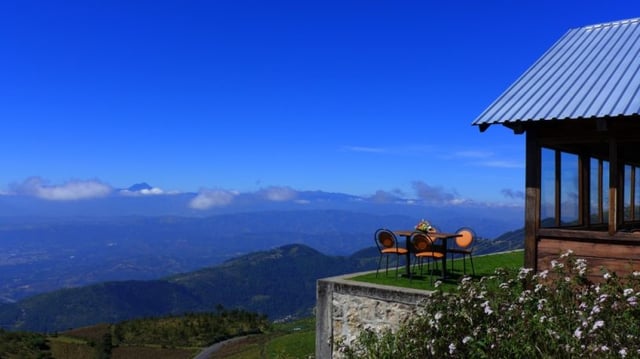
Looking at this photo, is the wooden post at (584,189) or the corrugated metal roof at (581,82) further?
the wooden post at (584,189)

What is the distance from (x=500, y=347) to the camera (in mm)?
6504

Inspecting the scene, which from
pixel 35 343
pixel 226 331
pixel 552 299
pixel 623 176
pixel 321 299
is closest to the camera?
pixel 552 299

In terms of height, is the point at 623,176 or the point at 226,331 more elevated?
the point at 623,176

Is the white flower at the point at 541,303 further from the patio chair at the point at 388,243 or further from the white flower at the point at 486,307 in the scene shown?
the patio chair at the point at 388,243

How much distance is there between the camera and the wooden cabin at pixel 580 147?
9758 millimetres

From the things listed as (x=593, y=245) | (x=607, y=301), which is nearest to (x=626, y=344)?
(x=607, y=301)

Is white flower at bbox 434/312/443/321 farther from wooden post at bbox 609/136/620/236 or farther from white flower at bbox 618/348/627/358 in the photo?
wooden post at bbox 609/136/620/236

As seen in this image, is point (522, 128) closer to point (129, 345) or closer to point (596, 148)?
point (596, 148)

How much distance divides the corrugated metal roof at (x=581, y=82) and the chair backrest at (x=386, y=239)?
4495 millimetres

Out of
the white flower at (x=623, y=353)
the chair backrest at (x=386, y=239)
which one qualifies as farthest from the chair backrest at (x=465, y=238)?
the white flower at (x=623, y=353)

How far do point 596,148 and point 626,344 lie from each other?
18.6ft

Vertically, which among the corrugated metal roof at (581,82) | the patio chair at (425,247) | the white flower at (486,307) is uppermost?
the corrugated metal roof at (581,82)

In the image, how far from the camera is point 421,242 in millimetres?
13648

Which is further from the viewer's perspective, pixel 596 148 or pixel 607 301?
pixel 596 148
